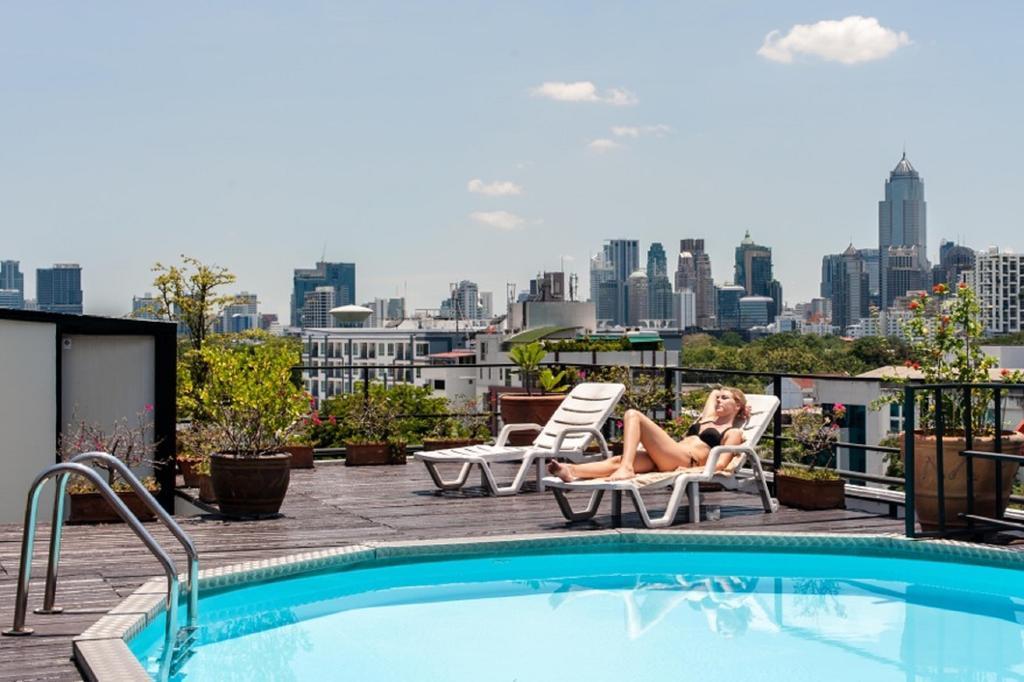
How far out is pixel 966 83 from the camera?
71.2m

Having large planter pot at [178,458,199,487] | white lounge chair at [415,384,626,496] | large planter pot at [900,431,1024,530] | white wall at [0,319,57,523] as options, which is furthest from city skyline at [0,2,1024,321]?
large planter pot at [900,431,1024,530]

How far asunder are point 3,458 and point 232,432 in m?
1.64

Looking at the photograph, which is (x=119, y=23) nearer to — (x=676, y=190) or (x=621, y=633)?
(x=621, y=633)

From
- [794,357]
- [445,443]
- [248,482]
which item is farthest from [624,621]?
[794,357]

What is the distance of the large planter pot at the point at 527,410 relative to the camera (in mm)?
11430

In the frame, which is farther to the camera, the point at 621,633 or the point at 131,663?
the point at 621,633

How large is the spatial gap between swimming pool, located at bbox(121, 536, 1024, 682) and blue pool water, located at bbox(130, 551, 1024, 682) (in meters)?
0.01

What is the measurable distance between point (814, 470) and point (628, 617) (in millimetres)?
3065

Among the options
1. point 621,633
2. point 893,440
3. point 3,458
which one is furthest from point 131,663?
point 893,440

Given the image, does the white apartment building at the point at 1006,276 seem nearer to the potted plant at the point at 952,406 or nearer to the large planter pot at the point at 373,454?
the large planter pot at the point at 373,454

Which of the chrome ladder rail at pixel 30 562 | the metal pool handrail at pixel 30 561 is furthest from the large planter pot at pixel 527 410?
the metal pool handrail at pixel 30 561

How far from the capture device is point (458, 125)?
64.6 meters

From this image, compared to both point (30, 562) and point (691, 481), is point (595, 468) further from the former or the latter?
point (30, 562)

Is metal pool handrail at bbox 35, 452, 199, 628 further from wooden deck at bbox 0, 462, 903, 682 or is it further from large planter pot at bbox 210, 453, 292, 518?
large planter pot at bbox 210, 453, 292, 518
